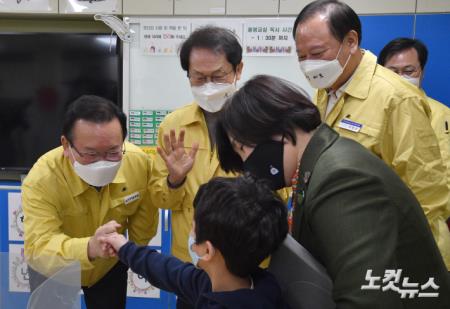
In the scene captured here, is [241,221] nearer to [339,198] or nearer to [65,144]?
[339,198]

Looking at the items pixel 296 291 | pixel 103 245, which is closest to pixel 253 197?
pixel 296 291

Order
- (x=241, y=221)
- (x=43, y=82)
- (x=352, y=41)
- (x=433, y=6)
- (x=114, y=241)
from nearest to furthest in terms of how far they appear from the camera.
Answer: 1. (x=241, y=221)
2. (x=114, y=241)
3. (x=352, y=41)
4. (x=433, y=6)
5. (x=43, y=82)

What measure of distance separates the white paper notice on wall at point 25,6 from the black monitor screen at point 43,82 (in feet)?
0.58

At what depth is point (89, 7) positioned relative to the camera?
9.37 feet

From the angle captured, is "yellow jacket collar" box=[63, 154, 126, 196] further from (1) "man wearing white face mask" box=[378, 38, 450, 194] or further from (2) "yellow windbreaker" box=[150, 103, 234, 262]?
(1) "man wearing white face mask" box=[378, 38, 450, 194]

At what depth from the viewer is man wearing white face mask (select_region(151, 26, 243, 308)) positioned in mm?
1543

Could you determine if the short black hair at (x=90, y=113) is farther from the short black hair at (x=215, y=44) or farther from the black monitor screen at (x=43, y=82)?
the black monitor screen at (x=43, y=82)

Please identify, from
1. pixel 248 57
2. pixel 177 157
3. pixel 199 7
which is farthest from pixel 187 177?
pixel 199 7

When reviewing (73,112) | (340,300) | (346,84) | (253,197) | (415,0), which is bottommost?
(340,300)

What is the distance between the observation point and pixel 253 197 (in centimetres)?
94

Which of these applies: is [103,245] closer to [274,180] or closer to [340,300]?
[274,180]

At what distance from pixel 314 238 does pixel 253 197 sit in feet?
0.54

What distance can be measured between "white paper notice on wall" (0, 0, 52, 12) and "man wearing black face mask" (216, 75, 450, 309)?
2.45 metres

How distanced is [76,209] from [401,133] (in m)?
1.17
